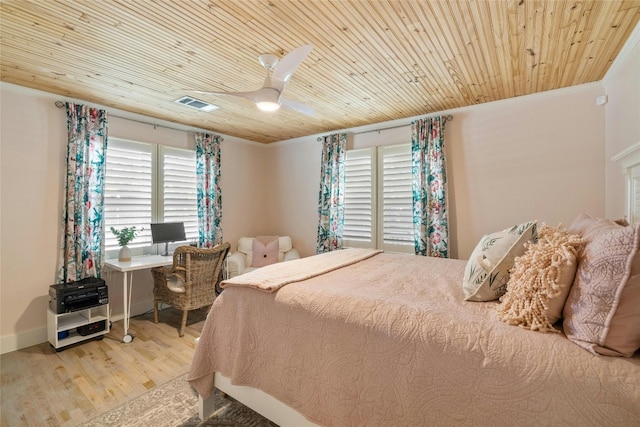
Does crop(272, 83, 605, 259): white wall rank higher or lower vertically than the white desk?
higher

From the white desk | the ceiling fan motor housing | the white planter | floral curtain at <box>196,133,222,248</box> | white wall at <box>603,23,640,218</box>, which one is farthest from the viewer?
floral curtain at <box>196,133,222,248</box>

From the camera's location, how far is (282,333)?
1609 mm

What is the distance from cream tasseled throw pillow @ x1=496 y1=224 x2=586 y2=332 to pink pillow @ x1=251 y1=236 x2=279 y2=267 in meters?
3.55

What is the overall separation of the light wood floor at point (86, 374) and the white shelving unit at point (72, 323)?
80 mm

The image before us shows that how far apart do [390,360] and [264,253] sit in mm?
3390

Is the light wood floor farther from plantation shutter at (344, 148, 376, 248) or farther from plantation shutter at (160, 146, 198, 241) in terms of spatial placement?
plantation shutter at (344, 148, 376, 248)

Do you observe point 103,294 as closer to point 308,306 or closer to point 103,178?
point 103,178

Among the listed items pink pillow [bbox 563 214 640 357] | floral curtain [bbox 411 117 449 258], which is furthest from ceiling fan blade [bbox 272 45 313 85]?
floral curtain [bbox 411 117 449 258]

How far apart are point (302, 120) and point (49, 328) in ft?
11.7

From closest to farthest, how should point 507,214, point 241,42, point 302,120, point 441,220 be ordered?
1. point 241,42
2. point 507,214
3. point 441,220
4. point 302,120

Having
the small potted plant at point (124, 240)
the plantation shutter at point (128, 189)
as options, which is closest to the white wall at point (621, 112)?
the small potted plant at point (124, 240)

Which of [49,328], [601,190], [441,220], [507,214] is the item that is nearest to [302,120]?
[441,220]

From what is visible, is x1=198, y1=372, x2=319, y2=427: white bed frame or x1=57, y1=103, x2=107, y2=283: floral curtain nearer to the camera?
x1=198, y1=372, x2=319, y2=427: white bed frame

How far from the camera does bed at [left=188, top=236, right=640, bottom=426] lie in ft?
3.16
